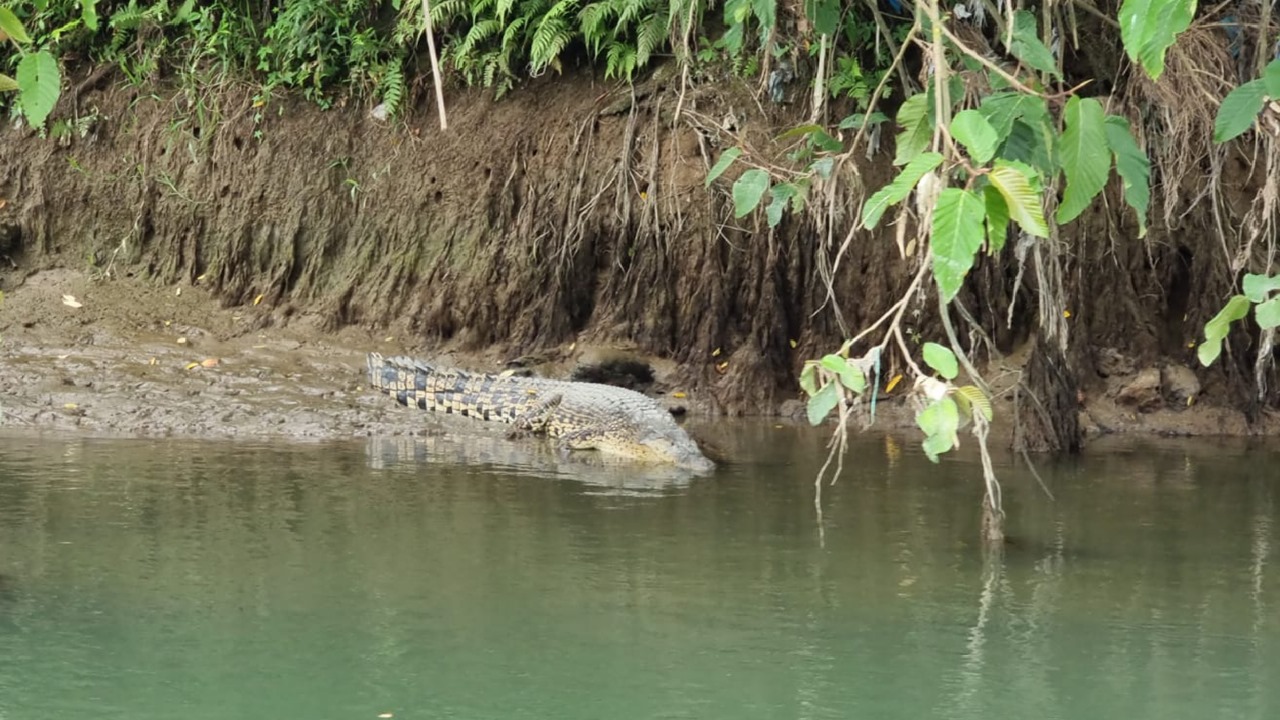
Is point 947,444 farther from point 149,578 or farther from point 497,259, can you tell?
point 497,259

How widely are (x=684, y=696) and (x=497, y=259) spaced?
6196mm

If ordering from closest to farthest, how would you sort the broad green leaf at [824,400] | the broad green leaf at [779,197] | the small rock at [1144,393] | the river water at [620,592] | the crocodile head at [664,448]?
the broad green leaf at [824,400] → the river water at [620,592] → the broad green leaf at [779,197] → the crocodile head at [664,448] → the small rock at [1144,393]

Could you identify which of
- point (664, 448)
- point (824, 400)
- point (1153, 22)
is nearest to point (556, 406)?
point (664, 448)

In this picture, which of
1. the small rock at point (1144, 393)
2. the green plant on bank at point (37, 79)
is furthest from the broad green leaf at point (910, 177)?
the small rock at point (1144, 393)

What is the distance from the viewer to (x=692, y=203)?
9.07 m

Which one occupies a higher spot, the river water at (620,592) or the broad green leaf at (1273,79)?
the broad green leaf at (1273,79)

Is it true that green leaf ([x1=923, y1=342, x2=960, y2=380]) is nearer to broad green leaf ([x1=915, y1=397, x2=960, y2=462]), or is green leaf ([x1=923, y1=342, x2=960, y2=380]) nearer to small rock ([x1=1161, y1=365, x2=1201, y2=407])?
broad green leaf ([x1=915, y1=397, x2=960, y2=462])

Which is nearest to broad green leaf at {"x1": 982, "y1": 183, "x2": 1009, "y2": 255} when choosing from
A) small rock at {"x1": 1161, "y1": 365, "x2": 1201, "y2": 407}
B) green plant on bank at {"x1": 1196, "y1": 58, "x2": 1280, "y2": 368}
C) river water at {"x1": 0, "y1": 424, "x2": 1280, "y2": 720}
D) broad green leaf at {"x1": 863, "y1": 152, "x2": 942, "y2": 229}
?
broad green leaf at {"x1": 863, "y1": 152, "x2": 942, "y2": 229}

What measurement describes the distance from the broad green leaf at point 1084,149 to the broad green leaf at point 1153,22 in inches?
13.6

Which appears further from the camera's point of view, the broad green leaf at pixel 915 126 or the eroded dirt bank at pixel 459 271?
the eroded dirt bank at pixel 459 271

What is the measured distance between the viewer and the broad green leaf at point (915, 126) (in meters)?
3.16

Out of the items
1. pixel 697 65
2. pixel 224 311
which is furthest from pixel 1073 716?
pixel 224 311

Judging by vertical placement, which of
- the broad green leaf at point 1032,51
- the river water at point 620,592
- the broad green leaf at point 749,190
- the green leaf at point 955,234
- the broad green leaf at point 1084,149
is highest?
the broad green leaf at point 1032,51

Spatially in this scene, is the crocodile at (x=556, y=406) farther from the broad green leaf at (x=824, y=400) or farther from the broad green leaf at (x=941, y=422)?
the broad green leaf at (x=941, y=422)
